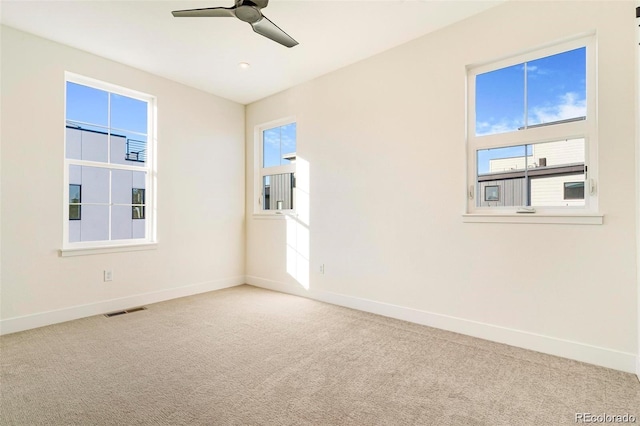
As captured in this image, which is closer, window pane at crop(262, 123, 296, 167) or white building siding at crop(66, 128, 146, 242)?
white building siding at crop(66, 128, 146, 242)

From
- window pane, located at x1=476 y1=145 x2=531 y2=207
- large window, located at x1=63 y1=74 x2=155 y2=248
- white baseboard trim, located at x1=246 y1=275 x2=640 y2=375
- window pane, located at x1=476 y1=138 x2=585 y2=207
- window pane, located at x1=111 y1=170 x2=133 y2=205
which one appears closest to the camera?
white baseboard trim, located at x1=246 y1=275 x2=640 y2=375

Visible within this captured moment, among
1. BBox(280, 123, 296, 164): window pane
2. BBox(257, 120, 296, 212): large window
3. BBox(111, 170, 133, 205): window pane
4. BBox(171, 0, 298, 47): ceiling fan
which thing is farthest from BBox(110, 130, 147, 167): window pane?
BBox(171, 0, 298, 47): ceiling fan

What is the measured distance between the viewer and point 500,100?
2.69m

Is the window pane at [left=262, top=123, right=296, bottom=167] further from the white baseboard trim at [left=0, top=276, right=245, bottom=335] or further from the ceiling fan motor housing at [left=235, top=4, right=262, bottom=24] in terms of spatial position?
the ceiling fan motor housing at [left=235, top=4, right=262, bottom=24]

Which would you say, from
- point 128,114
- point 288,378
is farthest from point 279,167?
point 288,378

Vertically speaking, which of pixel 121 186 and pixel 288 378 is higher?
pixel 121 186

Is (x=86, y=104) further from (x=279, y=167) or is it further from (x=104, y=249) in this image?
(x=279, y=167)

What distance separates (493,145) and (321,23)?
1.87m

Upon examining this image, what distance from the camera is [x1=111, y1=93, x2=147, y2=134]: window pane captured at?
3631mm

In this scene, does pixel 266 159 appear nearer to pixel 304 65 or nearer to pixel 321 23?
pixel 304 65

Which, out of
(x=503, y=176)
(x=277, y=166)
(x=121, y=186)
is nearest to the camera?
(x=503, y=176)

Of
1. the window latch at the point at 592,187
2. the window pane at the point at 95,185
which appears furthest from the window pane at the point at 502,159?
the window pane at the point at 95,185

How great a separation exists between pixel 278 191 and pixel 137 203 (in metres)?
1.81

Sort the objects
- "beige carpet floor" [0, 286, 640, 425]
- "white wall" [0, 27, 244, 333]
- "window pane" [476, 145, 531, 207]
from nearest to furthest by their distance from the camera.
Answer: "beige carpet floor" [0, 286, 640, 425] < "window pane" [476, 145, 531, 207] < "white wall" [0, 27, 244, 333]
